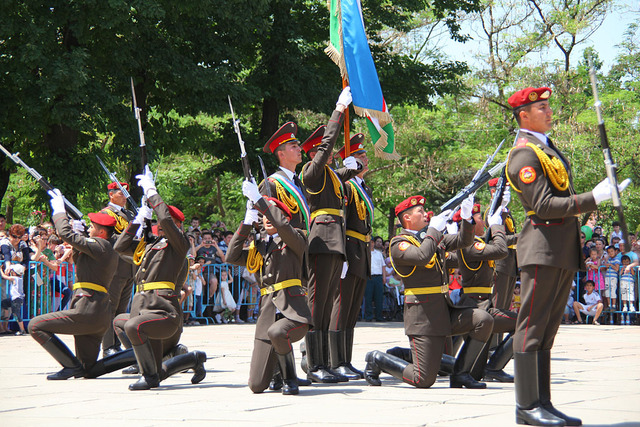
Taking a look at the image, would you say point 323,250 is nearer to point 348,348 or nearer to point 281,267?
point 281,267

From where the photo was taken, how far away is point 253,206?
7379 millimetres

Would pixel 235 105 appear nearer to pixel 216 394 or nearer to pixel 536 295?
pixel 216 394

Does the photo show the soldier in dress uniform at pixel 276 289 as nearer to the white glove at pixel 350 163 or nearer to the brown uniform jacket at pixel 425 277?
the brown uniform jacket at pixel 425 277

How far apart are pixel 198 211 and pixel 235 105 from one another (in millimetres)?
18648

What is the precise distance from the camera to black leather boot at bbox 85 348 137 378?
28.2 ft

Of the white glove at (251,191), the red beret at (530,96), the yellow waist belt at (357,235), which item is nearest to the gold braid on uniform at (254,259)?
the white glove at (251,191)

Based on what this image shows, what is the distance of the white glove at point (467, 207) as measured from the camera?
7484mm

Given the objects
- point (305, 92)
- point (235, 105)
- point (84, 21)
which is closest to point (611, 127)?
point (305, 92)

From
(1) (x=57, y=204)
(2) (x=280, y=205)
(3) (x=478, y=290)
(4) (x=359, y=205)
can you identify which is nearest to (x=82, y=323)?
(1) (x=57, y=204)

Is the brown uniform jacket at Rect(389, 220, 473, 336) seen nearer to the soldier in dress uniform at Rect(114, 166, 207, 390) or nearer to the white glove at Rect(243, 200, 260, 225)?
the white glove at Rect(243, 200, 260, 225)

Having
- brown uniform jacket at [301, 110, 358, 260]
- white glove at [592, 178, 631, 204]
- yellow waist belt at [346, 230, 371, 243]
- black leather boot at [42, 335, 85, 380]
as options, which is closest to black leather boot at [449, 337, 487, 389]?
brown uniform jacket at [301, 110, 358, 260]

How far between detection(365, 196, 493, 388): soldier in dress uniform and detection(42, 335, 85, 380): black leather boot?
2931 millimetres

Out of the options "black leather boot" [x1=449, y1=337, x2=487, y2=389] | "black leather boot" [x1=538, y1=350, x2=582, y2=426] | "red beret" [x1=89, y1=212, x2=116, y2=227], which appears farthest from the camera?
"red beret" [x1=89, y1=212, x2=116, y2=227]

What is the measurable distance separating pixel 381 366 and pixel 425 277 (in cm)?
89
